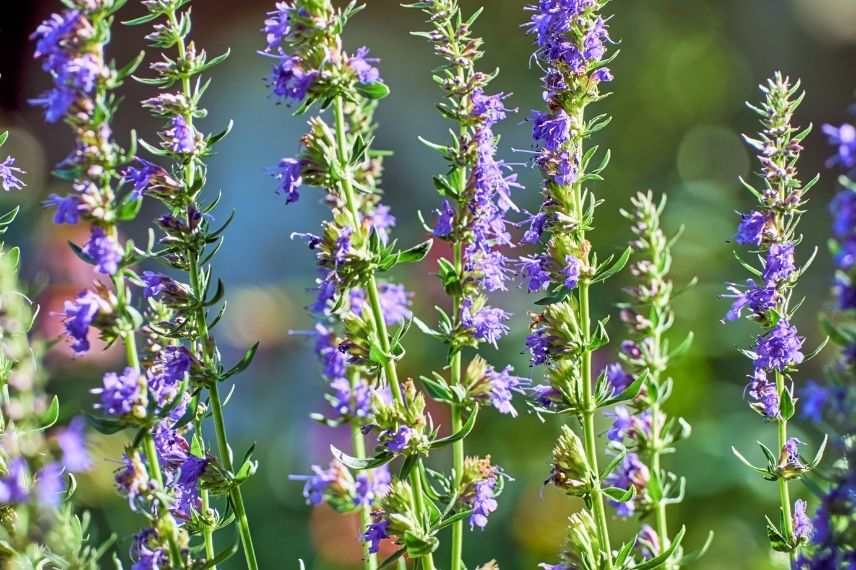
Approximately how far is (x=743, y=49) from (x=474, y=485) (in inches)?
143

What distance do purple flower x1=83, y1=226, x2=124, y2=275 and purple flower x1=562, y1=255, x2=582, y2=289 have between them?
57 cm

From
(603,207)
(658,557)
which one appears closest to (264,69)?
(603,207)

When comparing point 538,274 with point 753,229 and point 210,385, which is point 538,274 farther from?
point 210,385

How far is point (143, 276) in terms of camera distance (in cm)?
149

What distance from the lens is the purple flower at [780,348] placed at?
1.38 meters

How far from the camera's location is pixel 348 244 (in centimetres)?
135

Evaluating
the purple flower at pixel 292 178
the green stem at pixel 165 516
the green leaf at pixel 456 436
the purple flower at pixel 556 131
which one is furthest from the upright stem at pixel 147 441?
the purple flower at pixel 556 131

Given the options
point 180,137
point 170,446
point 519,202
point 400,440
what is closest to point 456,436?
point 400,440

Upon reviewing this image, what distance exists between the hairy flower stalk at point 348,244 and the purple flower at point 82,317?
0.26m

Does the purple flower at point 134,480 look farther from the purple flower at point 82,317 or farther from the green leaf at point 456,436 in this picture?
the green leaf at point 456,436

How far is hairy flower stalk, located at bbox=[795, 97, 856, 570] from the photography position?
0.96 meters

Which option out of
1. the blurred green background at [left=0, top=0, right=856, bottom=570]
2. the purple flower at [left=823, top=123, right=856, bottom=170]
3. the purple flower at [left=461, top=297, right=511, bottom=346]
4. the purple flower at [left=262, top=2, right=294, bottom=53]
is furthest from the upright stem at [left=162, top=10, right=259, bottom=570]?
the blurred green background at [left=0, top=0, right=856, bottom=570]

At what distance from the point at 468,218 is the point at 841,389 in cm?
60

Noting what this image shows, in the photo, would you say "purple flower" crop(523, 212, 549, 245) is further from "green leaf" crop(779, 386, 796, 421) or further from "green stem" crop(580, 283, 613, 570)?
"green leaf" crop(779, 386, 796, 421)
